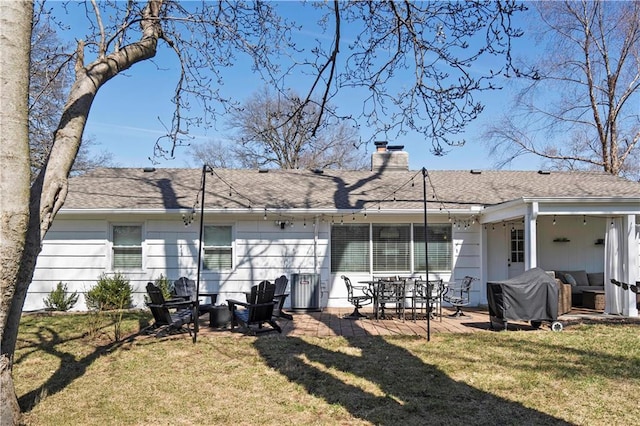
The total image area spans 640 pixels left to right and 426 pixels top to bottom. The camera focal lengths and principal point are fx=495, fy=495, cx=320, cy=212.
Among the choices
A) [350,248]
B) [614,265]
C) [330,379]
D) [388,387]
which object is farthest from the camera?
[350,248]

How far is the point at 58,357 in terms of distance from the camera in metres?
6.78

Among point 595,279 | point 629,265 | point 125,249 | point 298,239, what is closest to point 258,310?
point 298,239

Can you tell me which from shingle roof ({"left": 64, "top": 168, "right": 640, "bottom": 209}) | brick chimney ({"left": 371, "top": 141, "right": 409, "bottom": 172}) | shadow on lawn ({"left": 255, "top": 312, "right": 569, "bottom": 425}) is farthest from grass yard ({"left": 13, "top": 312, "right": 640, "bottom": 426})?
brick chimney ({"left": 371, "top": 141, "right": 409, "bottom": 172})

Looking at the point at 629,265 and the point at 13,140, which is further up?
the point at 13,140

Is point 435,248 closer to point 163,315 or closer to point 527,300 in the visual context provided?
point 527,300

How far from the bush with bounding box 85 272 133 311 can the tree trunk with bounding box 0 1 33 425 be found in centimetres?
740

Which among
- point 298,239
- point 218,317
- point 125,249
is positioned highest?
point 298,239

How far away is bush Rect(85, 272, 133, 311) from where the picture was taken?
10.9 m

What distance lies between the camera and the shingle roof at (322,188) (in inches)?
463

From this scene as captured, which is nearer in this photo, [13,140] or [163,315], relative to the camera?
[13,140]

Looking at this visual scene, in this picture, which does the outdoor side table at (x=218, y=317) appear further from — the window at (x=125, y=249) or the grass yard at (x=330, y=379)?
the window at (x=125, y=249)

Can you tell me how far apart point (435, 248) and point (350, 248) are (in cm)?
204

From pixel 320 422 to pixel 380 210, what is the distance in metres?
7.21

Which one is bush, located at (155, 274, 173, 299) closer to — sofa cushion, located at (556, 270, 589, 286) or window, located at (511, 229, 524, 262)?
window, located at (511, 229, 524, 262)
